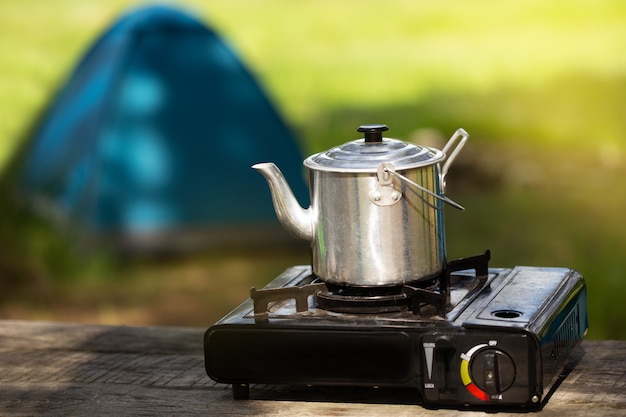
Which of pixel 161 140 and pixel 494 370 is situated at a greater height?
pixel 161 140

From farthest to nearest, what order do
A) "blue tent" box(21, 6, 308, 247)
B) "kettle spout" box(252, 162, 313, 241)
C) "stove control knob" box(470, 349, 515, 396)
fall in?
"blue tent" box(21, 6, 308, 247)
"kettle spout" box(252, 162, 313, 241)
"stove control knob" box(470, 349, 515, 396)

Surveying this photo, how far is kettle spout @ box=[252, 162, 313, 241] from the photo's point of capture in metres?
1.72

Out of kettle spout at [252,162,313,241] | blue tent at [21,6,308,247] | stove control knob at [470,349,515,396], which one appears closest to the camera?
stove control knob at [470,349,515,396]

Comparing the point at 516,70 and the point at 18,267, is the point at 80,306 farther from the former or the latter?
the point at 516,70

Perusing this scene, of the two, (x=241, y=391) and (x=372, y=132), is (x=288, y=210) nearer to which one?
(x=372, y=132)

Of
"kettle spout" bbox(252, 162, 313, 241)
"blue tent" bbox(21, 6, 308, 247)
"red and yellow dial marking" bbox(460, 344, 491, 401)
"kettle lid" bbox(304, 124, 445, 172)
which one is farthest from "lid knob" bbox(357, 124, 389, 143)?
"blue tent" bbox(21, 6, 308, 247)

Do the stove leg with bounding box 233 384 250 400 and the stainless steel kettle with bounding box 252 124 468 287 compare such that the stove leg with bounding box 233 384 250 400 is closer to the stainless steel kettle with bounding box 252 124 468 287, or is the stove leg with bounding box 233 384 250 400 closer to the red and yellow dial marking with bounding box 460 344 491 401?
the stainless steel kettle with bounding box 252 124 468 287

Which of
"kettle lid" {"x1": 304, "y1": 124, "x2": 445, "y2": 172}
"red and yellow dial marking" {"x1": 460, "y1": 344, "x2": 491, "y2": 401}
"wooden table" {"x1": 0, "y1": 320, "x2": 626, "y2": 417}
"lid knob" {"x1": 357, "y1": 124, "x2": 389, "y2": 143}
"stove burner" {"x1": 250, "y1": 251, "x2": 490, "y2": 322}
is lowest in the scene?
"wooden table" {"x1": 0, "y1": 320, "x2": 626, "y2": 417}

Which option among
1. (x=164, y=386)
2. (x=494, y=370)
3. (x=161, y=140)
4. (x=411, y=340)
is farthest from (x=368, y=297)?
(x=161, y=140)

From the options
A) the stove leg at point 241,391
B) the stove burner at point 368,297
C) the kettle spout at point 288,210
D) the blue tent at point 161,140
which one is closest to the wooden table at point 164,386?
the stove leg at point 241,391

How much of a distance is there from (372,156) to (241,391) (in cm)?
42

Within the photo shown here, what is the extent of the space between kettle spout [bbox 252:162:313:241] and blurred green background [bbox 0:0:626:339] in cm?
282

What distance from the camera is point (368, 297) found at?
1.64 meters

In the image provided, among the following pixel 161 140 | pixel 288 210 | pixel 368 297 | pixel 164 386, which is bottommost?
pixel 164 386
